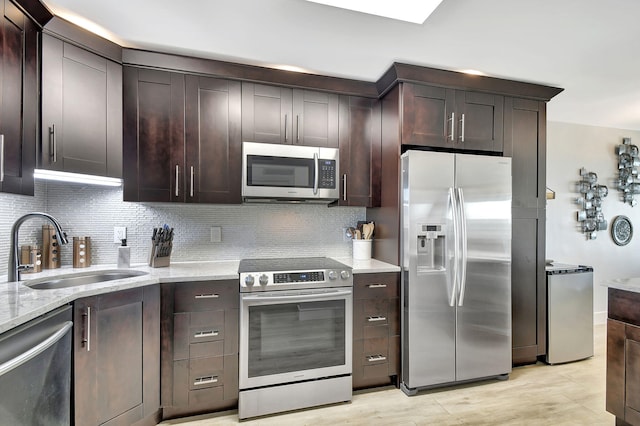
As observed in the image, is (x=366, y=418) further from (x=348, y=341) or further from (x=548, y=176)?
(x=548, y=176)

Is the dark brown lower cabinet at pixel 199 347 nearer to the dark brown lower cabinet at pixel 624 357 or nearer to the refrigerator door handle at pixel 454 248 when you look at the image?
the refrigerator door handle at pixel 454 248

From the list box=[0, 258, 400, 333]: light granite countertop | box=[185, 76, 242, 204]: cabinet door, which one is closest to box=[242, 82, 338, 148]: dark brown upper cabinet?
box=[185, 76, 242, 204]: cabinet door

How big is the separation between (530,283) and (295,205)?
7.36 ft

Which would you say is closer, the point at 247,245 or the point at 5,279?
the point at 5,279

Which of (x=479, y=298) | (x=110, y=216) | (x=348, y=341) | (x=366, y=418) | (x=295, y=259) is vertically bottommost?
(x=366, y=418)

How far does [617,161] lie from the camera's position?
4.11 m

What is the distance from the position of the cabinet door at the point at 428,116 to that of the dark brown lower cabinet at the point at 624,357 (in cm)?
151

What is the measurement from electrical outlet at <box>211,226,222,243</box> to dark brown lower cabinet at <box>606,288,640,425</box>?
2807mm

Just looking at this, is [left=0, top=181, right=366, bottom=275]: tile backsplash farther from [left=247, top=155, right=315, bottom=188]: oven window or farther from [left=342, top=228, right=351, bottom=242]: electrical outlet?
[left=247, top=155, right=315, bottom=188]: oven window

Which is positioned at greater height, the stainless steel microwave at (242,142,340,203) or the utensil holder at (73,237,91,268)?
the stainless steel microwave at (242,142,340,203)

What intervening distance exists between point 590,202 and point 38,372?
5.35m

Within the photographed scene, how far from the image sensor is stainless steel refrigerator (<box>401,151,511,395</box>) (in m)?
2.34

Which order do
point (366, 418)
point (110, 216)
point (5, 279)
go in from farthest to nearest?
point (110, 216) → point (366, 418) → point (5, 279)

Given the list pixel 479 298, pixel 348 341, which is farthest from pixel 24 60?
pixel 479 298
